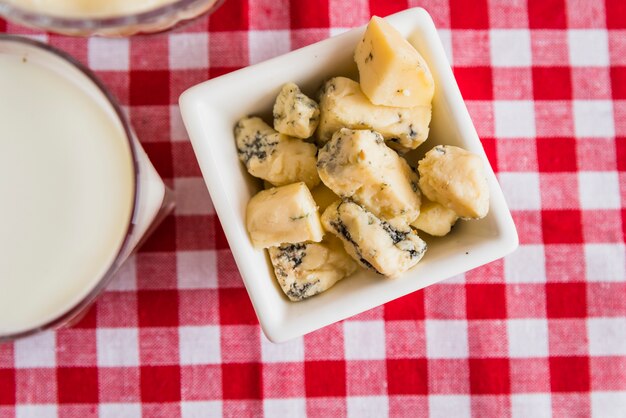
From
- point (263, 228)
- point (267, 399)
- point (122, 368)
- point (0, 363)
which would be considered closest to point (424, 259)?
point (263, 228)

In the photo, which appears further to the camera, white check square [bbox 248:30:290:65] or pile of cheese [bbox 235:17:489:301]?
white check square [bbox 248:30:290:65]

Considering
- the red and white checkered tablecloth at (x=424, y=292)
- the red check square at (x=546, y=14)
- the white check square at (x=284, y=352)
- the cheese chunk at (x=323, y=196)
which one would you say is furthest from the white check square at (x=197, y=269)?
the red check square at (x=546, y=14)

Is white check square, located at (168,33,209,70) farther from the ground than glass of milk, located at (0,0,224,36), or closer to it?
closer to it

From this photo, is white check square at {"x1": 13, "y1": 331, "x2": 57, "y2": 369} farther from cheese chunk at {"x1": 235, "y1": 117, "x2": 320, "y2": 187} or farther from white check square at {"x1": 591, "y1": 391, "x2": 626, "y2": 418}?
white check square at {"x1": 591, "y1": 391, "x2": 626, "y2": 418}

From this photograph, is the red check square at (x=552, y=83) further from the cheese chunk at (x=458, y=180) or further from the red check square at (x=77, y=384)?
the red check square at (x=77, y=384)

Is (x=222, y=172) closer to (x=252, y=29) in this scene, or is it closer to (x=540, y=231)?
(x=252, y=29)

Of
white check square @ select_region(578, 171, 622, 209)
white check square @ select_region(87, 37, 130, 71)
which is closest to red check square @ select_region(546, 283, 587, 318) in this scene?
white check square @ select_region(578, 171, 622, 209)
